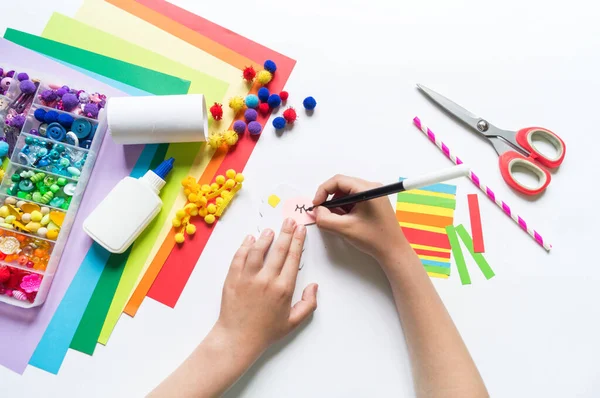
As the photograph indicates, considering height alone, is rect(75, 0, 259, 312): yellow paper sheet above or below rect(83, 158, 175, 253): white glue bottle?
above

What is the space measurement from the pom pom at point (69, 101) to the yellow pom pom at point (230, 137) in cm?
24

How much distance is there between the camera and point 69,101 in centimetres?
74

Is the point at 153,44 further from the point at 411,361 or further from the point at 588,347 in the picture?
the point at 588,347

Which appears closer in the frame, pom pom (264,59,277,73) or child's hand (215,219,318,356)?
child's hand (215,219,318,356)

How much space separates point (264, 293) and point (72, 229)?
33 cm

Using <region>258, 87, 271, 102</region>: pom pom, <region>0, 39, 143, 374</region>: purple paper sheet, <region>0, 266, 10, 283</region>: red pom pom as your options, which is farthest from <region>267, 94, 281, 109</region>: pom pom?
<region>0, 266, 10, 283</region>: red pom pom

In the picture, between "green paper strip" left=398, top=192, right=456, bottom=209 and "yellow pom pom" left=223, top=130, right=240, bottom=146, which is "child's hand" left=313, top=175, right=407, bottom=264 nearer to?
"green paper strip" left=398, top=192, right=456, bottom=209

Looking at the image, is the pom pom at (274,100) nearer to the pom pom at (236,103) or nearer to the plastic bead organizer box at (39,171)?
the pom pom at (236,103)

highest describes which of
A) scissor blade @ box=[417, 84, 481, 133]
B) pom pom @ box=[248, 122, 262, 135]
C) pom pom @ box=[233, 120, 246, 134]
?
scissor blade @ box=[417, 84, 481, 133]

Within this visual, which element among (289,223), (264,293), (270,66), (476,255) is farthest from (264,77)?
(476,255)

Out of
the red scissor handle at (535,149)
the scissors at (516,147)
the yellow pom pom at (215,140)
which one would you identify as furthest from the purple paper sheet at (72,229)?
the red scissor handle at (535,149)

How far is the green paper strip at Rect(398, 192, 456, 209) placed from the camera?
2.55 feet

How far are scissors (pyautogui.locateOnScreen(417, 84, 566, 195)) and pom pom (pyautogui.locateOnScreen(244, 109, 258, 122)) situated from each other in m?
0.31

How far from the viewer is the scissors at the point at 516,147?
2.59 feet
